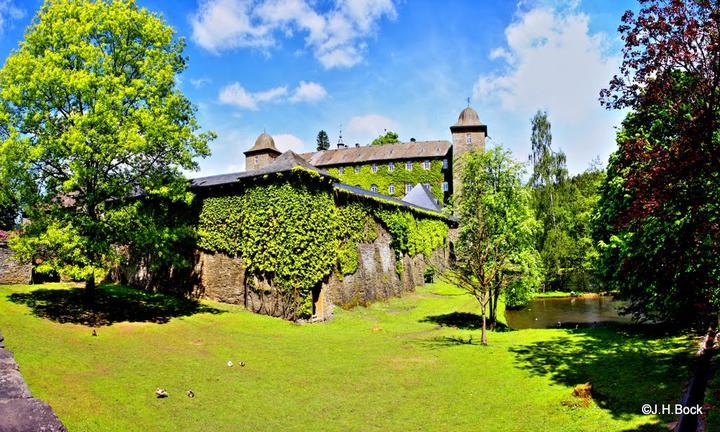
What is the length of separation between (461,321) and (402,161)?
153 ft

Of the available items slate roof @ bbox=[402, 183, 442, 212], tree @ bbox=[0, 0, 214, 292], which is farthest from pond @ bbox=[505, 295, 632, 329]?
tree @ bbox=[0, 0, 214, 292]

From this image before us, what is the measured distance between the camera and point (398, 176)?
70375mm

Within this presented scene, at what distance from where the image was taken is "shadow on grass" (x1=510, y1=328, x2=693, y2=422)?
32.7ft

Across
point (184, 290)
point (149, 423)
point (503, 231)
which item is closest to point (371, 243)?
point (503, 231)

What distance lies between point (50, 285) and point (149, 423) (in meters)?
20.1

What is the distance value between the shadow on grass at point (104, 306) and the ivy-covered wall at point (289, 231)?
390cm

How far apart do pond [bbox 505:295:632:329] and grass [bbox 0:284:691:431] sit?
29.6ft

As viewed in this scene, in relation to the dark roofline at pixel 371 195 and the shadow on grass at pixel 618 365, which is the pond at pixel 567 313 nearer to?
the dark roofline at pixel 371 195

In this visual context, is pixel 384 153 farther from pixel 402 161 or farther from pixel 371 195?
pixel 371 195

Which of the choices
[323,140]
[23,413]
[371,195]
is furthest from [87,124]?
[323,140]

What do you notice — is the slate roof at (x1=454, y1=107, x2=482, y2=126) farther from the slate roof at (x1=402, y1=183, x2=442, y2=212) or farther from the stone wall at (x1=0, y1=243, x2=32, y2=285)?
the stone wall at (x1=0, y1=243, x2=32, y2=285)

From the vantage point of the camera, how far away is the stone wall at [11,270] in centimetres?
2265

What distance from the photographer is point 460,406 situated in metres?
10.9

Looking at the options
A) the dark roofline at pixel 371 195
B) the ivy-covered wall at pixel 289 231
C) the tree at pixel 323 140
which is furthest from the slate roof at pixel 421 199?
the tree at pixel 323 140
